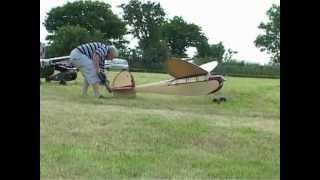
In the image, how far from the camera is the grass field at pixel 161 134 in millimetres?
1782

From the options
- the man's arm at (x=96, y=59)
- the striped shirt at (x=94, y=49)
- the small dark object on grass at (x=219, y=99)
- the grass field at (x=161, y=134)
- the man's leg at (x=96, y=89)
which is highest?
the striped shirt at (x=94, y=49)

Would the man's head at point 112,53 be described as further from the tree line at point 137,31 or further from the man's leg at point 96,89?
the man's leg at point 96,89

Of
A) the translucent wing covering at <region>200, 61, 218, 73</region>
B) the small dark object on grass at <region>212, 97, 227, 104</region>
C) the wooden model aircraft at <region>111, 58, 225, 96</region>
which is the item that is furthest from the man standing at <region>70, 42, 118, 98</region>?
the small dark object on grass at <region>212, 97, 227, 104</region>

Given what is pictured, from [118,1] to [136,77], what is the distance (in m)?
0.74

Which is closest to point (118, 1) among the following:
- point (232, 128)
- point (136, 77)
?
point (136, 77)

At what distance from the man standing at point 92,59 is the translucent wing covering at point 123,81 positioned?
95 millimetres

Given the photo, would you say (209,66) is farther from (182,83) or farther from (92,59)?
(92,59)

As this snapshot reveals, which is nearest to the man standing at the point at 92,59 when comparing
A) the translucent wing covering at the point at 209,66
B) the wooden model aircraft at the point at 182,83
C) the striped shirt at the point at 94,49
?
the striped shirt at the point at 94,49

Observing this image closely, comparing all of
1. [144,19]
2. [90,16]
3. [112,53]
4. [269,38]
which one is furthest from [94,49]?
[269,38]

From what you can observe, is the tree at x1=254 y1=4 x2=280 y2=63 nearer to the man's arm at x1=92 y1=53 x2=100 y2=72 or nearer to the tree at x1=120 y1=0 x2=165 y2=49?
the tree at x1=120 y1=0 x2=165 y2=49

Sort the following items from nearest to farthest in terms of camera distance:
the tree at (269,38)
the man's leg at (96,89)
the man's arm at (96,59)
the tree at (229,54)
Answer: the tree at (269,38), the tree at (229,54), the man's arm at (96,59), the man's leg at (96,89)

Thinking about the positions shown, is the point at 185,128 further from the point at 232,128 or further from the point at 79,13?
the point at 79,13
